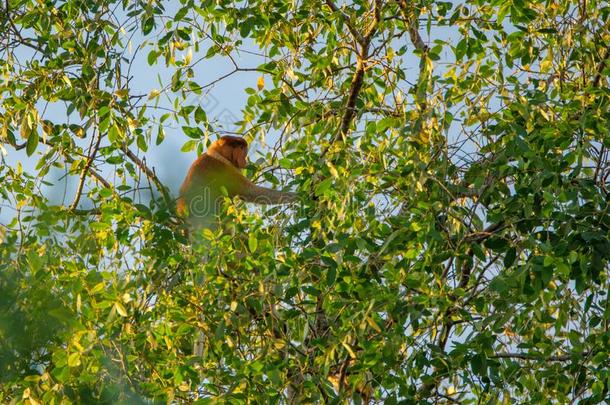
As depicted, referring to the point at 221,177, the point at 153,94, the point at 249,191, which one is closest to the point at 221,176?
the point at 221,177

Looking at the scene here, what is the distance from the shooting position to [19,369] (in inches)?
54.1

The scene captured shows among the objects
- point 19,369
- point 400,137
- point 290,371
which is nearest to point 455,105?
point 400,137

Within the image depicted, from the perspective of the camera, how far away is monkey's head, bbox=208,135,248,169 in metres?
6.90

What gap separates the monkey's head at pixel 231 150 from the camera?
6898 millimetres

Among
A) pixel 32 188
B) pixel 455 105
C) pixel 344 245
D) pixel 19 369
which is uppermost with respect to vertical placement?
pixel 455 105

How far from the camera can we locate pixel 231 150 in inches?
Result: 274

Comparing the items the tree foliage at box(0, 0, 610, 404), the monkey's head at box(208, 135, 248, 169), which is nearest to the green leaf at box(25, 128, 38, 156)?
the tree foliage at box(0, 0, 610, 404)

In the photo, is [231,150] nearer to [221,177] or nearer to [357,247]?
[221,177]

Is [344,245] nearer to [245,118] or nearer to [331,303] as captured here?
[331,303]

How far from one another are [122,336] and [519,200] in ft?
5.53

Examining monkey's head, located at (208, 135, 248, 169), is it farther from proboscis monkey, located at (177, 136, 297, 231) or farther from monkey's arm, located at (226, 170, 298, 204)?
monkey's arm, located at (226, 170, 298, 204)

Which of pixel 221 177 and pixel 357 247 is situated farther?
pixel 221 177

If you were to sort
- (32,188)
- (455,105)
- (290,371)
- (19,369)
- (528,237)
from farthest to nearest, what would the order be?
1. (32,188)
2. (455,105)
3. (290,371)
4. (528,237)
5. (19,369)

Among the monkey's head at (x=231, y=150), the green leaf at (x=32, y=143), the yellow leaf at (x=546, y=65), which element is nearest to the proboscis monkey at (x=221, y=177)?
the monkey's head at (x=231, y=150)
